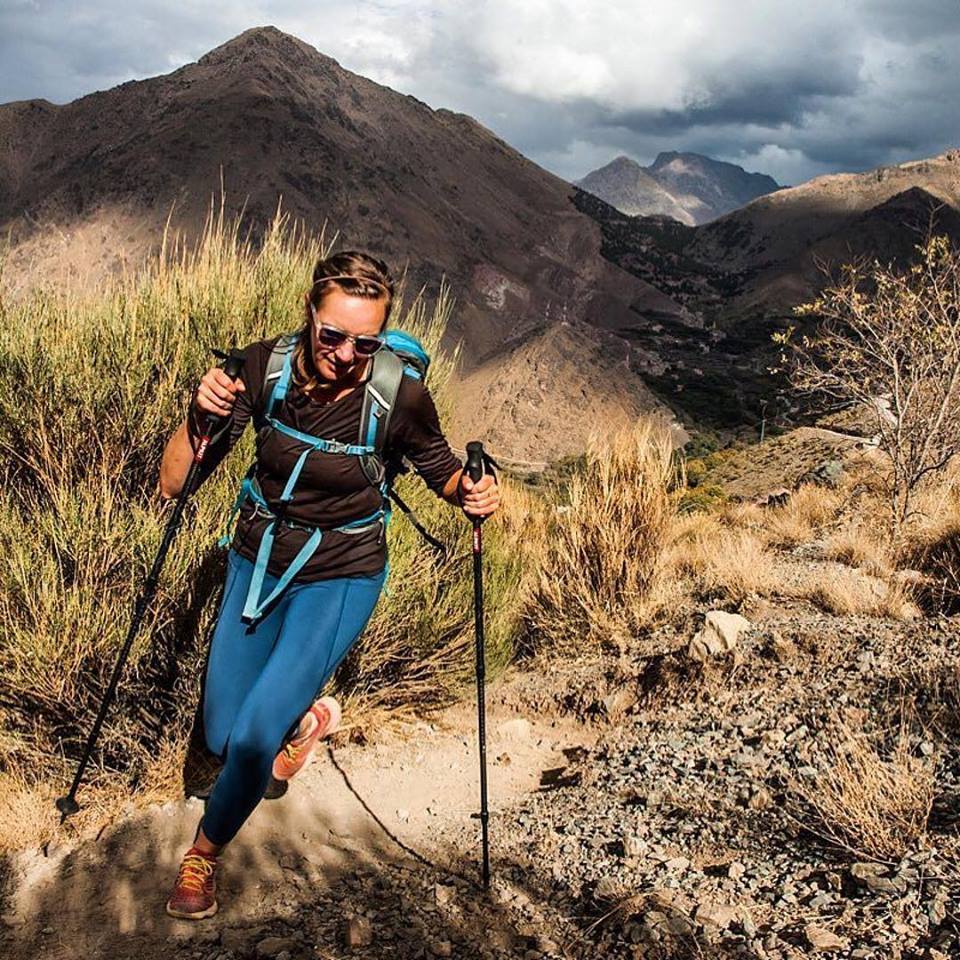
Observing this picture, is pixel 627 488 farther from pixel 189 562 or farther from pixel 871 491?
pixel 871 491

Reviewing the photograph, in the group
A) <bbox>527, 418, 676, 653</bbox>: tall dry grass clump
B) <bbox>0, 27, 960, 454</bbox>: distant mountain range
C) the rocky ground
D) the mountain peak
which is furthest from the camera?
the mountain peak

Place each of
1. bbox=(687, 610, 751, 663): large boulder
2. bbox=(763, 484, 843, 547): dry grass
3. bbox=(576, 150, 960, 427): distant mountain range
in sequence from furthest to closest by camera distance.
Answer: bbox=(576, 150, 960, 427): distant mountain range
bbox=(763, 484, 843, 547): dry grass
bbox=(687, 610, 751, 663): large boulder

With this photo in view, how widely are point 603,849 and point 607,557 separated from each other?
325 centimetres

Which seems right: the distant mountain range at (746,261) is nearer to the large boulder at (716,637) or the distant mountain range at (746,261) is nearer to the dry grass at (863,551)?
the dry grass at (863,551)

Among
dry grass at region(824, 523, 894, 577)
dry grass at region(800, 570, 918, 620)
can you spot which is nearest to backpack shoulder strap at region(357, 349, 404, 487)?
dry grass at region(800, 570, 918, 620)

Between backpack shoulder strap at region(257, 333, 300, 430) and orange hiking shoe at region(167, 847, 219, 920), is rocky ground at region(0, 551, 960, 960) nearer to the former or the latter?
orange hiking shoe at region(167, 847, 219, 920)

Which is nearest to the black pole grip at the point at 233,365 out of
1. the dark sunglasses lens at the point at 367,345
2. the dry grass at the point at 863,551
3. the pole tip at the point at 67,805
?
the dark sunglasses lens at the point at 367,345

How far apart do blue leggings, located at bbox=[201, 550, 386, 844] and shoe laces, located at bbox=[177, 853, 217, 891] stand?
11cm

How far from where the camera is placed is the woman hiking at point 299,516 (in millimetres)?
2680

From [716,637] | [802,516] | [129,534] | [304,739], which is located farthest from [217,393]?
[802,516]

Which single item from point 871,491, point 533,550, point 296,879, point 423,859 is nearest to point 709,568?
point 533,550

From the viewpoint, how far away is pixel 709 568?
6.76 meters

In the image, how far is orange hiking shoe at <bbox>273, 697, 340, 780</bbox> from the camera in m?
3.17

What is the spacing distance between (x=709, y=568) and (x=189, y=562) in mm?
4405
